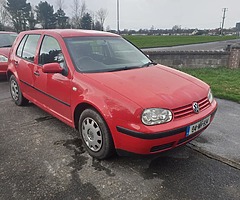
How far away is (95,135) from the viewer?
9.02 feet

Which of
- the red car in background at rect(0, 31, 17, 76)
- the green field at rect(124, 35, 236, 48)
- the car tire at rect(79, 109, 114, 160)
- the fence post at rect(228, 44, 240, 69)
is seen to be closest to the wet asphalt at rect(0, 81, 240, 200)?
the car tire at rect(79, 109, 114, 160)

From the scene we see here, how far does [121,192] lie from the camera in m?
2.25

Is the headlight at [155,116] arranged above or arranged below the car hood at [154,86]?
below

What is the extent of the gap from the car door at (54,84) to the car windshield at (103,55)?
21 cm

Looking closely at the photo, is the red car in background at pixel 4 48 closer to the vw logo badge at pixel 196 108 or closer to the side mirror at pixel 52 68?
the side mirror at pixel 52 68

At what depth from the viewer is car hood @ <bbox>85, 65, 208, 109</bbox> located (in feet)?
7.79

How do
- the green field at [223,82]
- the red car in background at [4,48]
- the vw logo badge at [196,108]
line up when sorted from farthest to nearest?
the red car in background at [4,48] → the green field at [223,82] → the vw logo badge at [196,108]

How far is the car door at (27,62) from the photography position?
12.7ft

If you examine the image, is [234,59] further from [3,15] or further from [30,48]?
[3,15]

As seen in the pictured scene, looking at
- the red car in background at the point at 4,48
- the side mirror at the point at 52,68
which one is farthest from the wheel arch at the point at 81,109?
the red car in background at the point at 4,48

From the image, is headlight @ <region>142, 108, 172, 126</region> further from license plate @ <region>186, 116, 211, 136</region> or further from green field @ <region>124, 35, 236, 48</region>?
green field @ <region>124, 35, 236, 48</region>

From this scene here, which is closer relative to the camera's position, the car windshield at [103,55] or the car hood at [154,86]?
the car hood at [154,86]

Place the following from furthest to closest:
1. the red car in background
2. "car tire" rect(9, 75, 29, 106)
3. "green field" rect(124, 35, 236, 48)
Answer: "green field" rect(124, 35, 236, 48)
the red car in background
"car tire" rect(9, 75, 29, 106)

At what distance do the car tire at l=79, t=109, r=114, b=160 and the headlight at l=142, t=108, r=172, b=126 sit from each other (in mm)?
518
